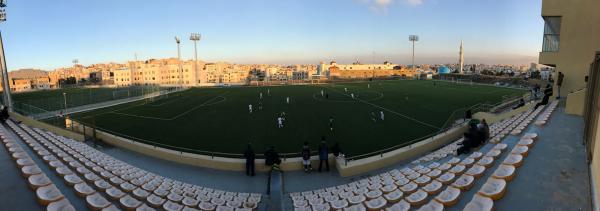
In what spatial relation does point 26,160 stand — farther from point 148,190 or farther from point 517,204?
point 517,204

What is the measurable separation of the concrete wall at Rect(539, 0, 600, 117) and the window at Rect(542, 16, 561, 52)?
1308 mm

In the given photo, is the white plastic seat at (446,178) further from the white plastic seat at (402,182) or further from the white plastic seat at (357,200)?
the white plastic seat at (357,200)

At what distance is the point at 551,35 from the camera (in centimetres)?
2264

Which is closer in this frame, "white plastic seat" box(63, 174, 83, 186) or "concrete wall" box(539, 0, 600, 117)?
"white plastic seat" box(63, 174, 83, 186)

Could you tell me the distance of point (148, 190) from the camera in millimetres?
8406

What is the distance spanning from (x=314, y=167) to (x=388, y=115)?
48.9 ft

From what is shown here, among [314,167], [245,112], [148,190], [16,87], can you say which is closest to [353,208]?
[148,190]

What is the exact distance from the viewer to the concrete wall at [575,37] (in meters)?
18.9

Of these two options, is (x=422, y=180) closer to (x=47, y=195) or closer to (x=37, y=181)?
(x=47, y=195)

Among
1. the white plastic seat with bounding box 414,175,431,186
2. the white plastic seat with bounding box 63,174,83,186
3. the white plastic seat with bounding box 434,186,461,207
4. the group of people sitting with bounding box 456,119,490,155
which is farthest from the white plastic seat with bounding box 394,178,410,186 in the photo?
the white plastic seat with bounding box 63,174,83,186

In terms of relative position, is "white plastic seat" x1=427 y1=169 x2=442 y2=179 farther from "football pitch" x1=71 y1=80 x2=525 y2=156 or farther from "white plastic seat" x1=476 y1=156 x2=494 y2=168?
"football pitch" x1=71 y1=80 x2=525 y2=156

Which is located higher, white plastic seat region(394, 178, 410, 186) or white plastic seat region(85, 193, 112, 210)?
white plastic seat region(85, 193, 112, 210)

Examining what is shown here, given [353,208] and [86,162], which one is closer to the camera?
[353,208]

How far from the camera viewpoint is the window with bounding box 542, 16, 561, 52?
2175cm
